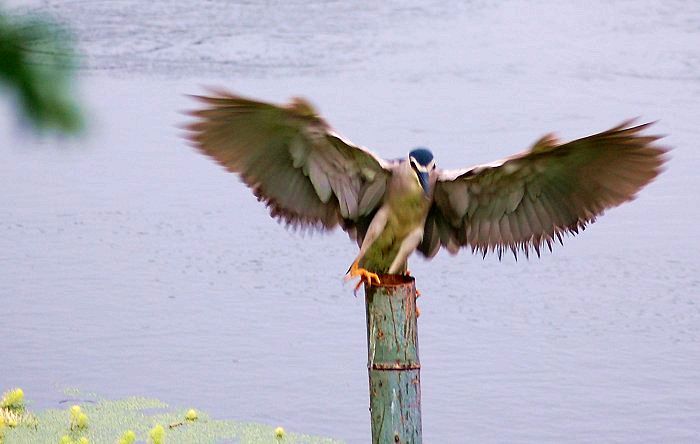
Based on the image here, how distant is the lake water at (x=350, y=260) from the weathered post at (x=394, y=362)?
705mm

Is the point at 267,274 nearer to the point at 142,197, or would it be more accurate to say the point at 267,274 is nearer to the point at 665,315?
the point at 142,197

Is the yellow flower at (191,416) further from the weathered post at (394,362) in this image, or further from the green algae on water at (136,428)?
the weathered post at (394,362)

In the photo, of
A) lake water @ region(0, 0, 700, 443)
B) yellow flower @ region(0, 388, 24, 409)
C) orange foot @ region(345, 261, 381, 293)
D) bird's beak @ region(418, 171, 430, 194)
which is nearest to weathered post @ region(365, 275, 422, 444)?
orange foot @ region(345, 261, 381, 293)

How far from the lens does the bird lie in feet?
9.95

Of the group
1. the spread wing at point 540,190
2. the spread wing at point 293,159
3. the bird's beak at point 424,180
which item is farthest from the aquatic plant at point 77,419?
the bird's beak at point 424,180

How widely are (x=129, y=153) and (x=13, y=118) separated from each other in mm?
5023

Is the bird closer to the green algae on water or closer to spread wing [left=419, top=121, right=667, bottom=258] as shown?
spread wing [left=419, top=121, right=667, bottom=258]

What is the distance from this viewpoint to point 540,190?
317 centimetres

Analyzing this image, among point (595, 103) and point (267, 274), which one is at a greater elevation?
point (595, 103)

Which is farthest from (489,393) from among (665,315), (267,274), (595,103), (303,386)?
(595,103)

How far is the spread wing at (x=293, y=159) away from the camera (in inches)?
120

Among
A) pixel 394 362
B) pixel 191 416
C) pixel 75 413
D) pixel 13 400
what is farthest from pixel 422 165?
pixel 13 400

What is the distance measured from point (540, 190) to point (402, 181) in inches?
13.4

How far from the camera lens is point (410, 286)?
9.45ft
